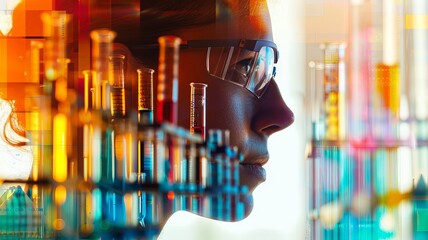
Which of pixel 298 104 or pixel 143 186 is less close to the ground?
pixel 298 104

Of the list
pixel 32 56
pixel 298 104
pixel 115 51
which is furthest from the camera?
pixel 298 104

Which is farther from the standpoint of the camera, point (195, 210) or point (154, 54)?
point (195, 210)

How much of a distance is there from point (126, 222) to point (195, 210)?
160 millimetres

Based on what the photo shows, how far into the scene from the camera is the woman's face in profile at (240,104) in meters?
1.13

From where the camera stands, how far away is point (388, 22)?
5.44 feet

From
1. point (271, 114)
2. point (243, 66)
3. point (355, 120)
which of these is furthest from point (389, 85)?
point (243, 66)

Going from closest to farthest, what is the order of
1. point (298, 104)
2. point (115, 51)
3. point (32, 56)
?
1. point (115, 51)
2. point (32, 56)
3. point (298, 104)

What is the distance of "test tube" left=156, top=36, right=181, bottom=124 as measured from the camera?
109 centimetres

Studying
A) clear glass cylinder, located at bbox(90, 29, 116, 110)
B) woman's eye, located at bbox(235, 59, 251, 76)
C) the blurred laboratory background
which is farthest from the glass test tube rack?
the blurred laboratory background

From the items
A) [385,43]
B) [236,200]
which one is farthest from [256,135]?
[385,43]

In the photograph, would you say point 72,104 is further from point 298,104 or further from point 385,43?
point 385,43

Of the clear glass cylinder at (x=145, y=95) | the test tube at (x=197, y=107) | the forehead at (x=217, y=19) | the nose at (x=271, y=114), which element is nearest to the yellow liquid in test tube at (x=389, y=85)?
the nose at (x=271, y=114)

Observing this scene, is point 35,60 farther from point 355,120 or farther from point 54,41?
point 355,120

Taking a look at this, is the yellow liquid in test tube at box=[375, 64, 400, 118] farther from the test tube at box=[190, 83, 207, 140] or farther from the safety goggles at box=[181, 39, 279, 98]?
the test tube at box=[190, 83, 207, 140]
